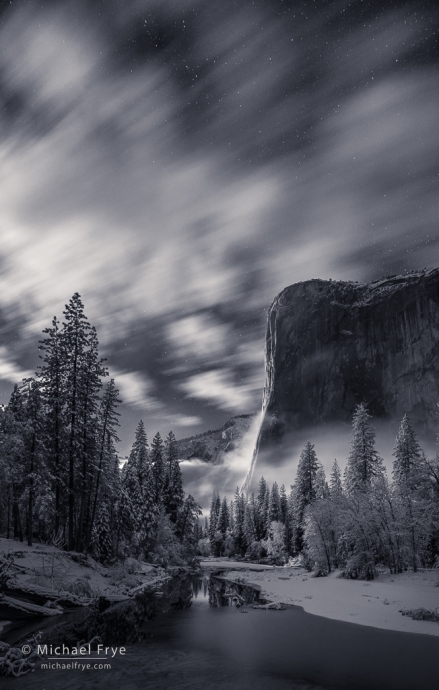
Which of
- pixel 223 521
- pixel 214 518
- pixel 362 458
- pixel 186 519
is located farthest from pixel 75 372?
pixel 214 518

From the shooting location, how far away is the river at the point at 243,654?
10.1 metres

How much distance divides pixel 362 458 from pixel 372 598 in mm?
25729

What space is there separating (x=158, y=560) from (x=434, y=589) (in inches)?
1426

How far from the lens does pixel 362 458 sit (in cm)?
4759

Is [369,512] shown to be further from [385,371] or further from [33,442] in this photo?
[385,371]

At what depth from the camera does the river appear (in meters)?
10.1

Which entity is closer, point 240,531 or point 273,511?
point 273,511

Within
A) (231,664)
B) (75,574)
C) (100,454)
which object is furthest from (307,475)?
(231,664)

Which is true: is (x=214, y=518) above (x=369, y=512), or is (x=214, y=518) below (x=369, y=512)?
below

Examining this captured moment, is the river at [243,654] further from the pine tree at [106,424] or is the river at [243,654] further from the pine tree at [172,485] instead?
the pine tree at [172,485]

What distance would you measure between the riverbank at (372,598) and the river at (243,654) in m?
1.19

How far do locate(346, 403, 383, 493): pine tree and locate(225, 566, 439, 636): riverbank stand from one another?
14.5 meters

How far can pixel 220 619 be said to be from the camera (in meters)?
19.5

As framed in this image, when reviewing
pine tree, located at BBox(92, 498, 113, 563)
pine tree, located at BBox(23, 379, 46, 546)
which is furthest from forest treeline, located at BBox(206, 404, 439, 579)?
pine tree, located at BBox(23, 379, 46, 546)
